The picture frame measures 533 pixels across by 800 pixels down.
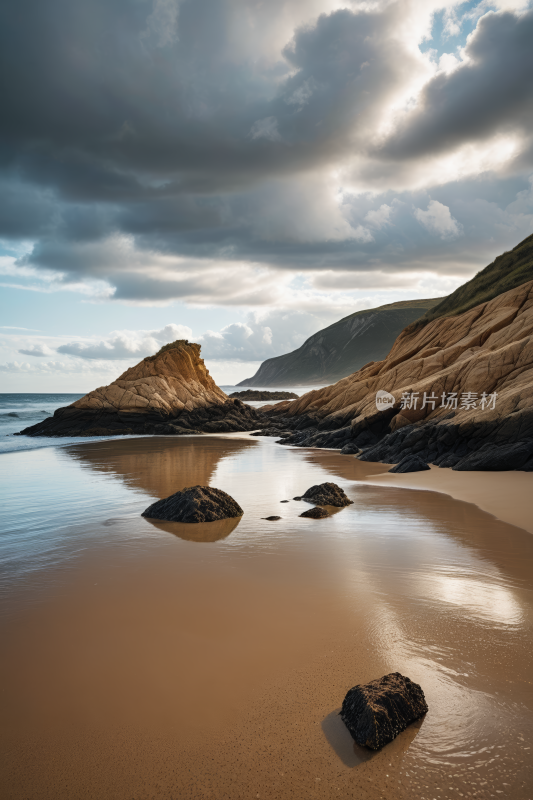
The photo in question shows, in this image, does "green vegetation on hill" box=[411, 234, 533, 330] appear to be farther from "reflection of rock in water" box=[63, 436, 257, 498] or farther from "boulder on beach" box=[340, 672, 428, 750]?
"boulder on beach" box=[340, 672, 428, 750]

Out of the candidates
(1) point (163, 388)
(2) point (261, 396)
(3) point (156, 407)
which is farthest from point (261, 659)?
(2) point (261, 396)

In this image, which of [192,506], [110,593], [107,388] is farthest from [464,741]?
[107,388]

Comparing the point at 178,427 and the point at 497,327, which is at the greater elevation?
the point at 497,327

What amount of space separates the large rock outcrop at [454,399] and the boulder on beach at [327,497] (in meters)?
6.75

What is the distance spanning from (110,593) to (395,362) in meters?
35.9

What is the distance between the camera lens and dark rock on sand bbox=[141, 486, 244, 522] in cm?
1016

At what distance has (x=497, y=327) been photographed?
29.9 metres

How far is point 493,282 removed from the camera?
40.4 metres

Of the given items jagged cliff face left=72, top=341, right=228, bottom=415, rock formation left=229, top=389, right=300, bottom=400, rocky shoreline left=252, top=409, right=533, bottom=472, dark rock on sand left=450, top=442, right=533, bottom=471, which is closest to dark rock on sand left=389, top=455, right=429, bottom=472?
rocky shoreline left=252, top=409, right=533, bottom=472

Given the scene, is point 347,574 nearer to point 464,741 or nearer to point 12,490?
point 464,741

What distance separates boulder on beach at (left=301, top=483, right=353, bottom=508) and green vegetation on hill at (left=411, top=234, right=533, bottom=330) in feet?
100

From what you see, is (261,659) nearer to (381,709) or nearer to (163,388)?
(381,709)

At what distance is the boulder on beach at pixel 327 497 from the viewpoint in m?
11.6

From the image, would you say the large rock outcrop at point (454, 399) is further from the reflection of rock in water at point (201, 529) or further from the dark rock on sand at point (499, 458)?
the reflection of rock in water at point (201, 529)
